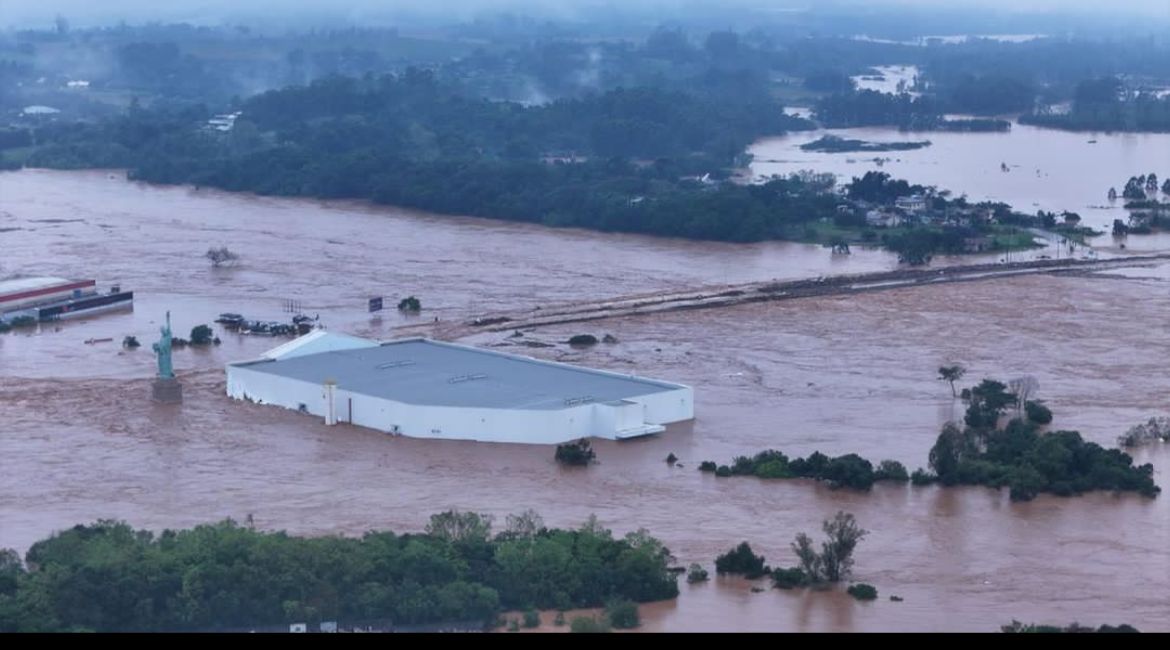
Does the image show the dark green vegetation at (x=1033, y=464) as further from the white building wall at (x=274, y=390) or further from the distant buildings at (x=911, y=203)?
the distant buildings at (x=911, y=203)

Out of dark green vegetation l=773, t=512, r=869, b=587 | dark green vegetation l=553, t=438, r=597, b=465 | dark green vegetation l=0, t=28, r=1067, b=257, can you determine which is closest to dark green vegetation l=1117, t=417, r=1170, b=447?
dark green vegetation l=553, t=438, r=597, b=465

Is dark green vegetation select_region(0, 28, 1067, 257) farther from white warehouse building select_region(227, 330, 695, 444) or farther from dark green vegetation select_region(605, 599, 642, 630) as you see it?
dark green vegetation select_region(605, 599, 642, 630)

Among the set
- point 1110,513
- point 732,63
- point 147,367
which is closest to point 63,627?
point 1110,513

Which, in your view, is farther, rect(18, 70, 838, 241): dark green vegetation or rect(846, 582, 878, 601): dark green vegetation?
rect(18, 70, 838, 241): dark green vegetation

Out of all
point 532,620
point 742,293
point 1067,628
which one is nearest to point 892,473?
point 1067,628

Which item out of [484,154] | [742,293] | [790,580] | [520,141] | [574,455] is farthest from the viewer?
[520,141]

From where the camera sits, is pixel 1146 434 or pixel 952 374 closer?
pixel 1146 434

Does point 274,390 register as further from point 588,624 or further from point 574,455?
point 588,624
